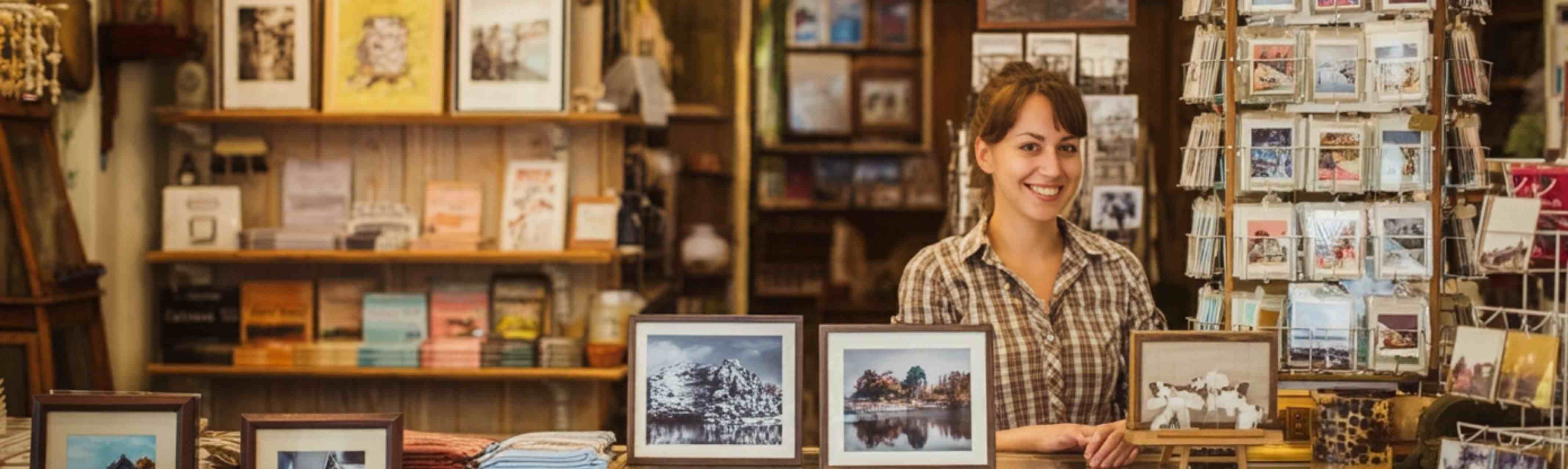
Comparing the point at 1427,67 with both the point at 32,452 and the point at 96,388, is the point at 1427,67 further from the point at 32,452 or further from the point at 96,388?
the point at 96,388

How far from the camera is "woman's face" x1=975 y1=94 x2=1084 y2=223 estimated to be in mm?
2949

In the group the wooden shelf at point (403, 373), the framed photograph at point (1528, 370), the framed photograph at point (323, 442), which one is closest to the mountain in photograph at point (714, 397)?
the framed photograph at point (323, 442)

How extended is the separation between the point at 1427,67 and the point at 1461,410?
67 cm

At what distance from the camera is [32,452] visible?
239 centimetres

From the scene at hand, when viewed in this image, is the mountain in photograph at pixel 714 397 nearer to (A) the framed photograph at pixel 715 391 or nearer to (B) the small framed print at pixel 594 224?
(A) the framed photograph at pixel 715 391

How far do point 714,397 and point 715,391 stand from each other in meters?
0.01

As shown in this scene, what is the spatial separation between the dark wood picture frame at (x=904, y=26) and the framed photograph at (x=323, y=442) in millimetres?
6803

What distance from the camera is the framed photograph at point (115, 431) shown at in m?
2.38

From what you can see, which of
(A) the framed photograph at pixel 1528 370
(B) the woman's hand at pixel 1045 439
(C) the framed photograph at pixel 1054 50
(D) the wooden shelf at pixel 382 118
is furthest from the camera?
(D) the wooden shelf at pixel 382 118

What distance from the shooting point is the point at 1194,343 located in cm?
242

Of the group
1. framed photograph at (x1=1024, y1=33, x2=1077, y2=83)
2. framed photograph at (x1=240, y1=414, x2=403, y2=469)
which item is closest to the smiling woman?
framed photograph at (x1=240, y1=414, x2=403, y2=469)

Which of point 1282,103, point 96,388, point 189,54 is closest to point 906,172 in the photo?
point 189,54

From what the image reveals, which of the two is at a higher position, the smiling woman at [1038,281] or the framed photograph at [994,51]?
the framed photograph at [994,51]

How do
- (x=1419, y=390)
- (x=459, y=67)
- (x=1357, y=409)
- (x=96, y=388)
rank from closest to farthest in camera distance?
(x=1357, y=409) → (x=1419, y=390) → (x=96, y=388) → (x=459, y=67)
